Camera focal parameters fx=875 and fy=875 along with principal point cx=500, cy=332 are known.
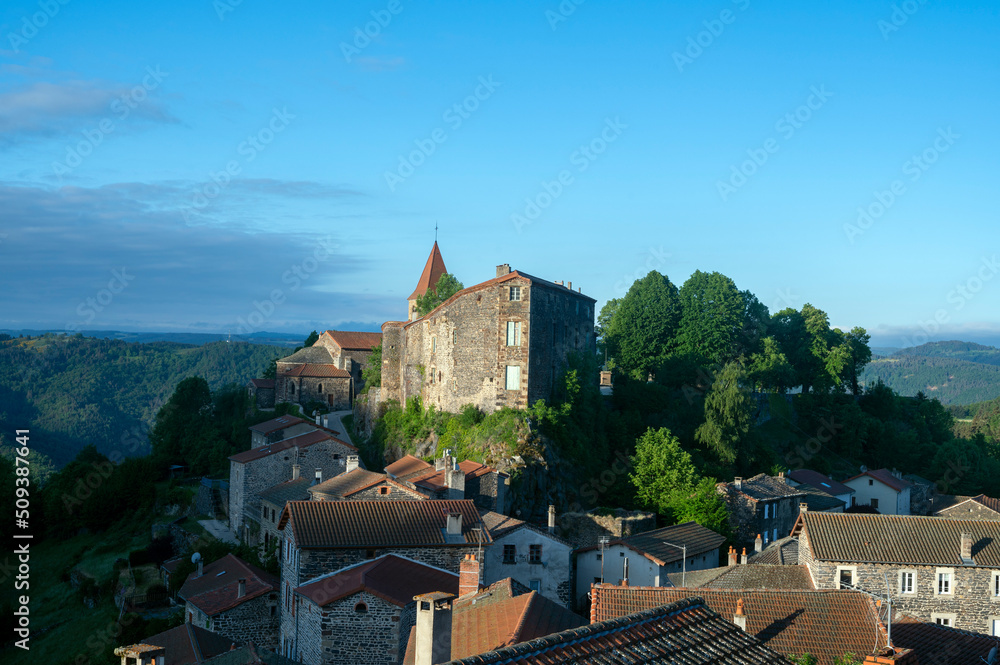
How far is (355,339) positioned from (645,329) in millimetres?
22259

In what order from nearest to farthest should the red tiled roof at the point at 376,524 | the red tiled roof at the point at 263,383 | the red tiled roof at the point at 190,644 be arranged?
1. the red tiled roof at the point at 190,644
2. the red tiled roof at the point at 376,524
3. the red tiled roof at the point at 263,383

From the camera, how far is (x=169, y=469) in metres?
59.8

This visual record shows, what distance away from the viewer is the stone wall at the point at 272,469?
42312 millimetres

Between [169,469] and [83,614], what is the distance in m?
18.1

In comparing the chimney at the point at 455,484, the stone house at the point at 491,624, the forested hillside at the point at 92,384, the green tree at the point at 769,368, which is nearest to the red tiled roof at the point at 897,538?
the chimney at the point at 455,484

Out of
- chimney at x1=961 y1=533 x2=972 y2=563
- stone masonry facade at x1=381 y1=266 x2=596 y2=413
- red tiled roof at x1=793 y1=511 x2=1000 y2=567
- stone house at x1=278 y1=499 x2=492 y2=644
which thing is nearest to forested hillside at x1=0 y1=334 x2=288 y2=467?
stone masonry facade at x1=381 y1=266 x2=596 y2=413

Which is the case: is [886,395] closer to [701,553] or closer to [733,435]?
[733,435]

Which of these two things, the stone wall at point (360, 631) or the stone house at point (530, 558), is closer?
the stone wall at point (360, 631)

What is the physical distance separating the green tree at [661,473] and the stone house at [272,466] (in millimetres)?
14378

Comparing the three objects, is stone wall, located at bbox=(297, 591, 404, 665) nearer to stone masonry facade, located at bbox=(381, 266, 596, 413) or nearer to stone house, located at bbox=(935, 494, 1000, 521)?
stone masonry facade, located at bbox=(381, 266, 596, 413)

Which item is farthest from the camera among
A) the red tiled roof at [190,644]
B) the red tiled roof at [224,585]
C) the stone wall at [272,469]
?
the stone wall at [272,469]

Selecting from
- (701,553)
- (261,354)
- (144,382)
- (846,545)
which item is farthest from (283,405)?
(261,354)

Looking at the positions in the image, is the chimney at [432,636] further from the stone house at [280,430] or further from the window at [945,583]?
the stone house at [280,430]

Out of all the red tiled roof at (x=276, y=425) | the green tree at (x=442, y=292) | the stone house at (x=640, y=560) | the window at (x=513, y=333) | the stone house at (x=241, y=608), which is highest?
the green tree at (x=442, y=292)
